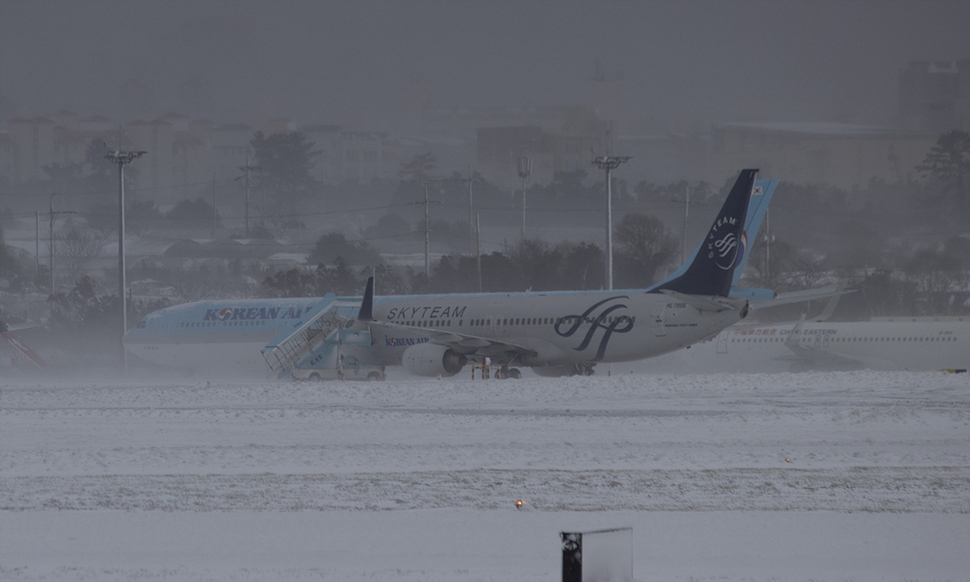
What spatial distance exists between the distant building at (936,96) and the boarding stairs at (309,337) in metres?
67.1

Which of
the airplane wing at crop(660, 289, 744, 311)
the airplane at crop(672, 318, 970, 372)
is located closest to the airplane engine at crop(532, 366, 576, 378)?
the airplane wing at crop(660, 289, 744, 311)

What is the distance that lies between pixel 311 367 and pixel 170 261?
77.1 metres

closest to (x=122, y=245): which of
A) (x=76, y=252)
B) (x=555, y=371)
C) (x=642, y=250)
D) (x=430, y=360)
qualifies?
(x=430, y=360)

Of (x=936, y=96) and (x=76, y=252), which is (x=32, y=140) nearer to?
(x=76, y=252)

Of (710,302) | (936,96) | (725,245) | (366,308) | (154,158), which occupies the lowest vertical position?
(366,308)

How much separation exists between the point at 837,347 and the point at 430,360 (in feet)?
58.5

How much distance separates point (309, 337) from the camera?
3462cm

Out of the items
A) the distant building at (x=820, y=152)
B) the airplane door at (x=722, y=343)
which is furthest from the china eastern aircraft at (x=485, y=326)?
the distant building at (x=820, y=152)

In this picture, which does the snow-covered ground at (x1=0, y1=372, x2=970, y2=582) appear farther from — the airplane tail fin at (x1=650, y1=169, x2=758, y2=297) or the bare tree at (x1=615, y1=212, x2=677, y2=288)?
the bare tree at (x1=615, y1=212, x2=677, y2=288)

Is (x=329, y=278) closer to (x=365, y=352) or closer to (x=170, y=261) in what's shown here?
(x=365, y=352)

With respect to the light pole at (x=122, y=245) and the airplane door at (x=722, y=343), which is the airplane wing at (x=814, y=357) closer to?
the airplane door at (x=722, y=343)

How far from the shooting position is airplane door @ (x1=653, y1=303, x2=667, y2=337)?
30.5 m

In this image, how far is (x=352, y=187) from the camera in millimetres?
147750

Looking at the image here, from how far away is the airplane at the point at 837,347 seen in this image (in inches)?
1548
